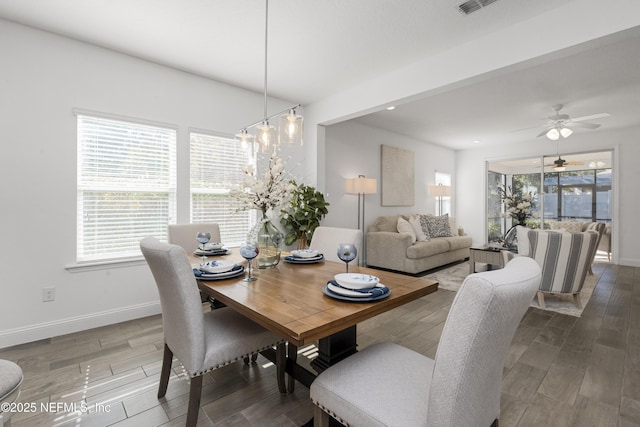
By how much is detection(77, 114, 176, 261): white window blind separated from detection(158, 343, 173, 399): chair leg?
173cm

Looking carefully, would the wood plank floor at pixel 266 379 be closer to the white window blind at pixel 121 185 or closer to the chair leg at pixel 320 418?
the chair leg at pixel 320 418

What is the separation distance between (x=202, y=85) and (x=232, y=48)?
2.73ft

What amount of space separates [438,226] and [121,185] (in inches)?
211

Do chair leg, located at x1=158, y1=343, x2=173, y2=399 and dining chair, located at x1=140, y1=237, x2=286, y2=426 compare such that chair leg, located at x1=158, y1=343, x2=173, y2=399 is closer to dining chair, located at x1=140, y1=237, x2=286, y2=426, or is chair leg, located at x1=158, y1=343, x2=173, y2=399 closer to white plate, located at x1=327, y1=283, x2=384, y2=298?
dining chair, located at x1=140, y1=237, x2=286, y2=426

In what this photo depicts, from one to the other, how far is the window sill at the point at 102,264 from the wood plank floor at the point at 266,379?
0.58 meters

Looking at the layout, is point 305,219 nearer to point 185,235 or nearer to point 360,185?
point 360,185

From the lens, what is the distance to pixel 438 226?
19.6ft

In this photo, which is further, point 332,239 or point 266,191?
point 332,239

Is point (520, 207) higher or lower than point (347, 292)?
higher

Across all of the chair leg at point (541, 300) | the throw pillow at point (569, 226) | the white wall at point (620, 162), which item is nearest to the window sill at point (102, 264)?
the chair leg at point (541, 300)

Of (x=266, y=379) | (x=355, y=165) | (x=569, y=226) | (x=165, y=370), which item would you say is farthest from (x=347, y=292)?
(x=569, y=226)

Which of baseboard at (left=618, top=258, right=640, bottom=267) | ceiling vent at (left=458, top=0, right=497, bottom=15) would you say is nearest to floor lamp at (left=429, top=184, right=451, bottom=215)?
baseboard at (left=618, top=258, right=640, bottom=267)

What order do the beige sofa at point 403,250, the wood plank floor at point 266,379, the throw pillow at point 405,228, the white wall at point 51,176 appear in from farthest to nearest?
the throw pillow at point 405,228, the beige sofa at point 403,250, the white wall at point 51,176, the wood plank floor at point 266,379

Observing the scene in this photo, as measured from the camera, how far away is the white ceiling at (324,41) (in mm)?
2316
